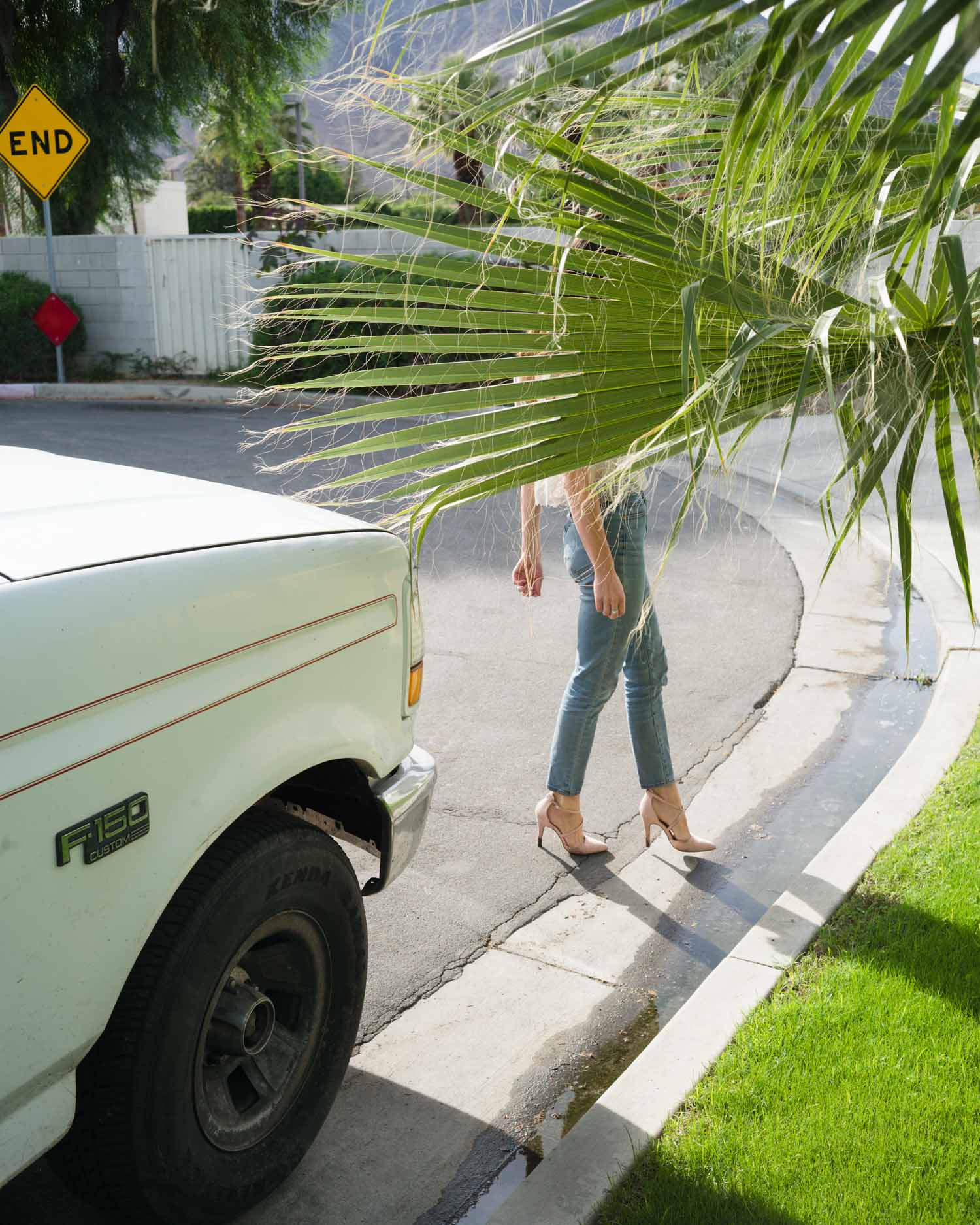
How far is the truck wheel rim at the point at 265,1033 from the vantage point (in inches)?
87.1

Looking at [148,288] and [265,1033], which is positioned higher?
[148,288]

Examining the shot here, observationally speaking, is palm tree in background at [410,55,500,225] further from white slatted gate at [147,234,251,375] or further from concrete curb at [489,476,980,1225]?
white slatted gate at [147,234,251,375]

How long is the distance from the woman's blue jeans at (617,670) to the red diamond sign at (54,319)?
1558 centimetres

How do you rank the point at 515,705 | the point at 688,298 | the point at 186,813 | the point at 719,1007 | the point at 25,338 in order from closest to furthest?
the point at 688,298, the point at 186,813, the point at 719,1007, the point at 515,705, the point at 25,338

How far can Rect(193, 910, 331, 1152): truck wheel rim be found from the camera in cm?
221

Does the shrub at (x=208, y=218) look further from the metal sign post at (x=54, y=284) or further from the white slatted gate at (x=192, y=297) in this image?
the metal sign post at (x=54, y=284)

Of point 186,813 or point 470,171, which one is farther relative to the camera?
point 470,171

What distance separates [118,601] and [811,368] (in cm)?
119

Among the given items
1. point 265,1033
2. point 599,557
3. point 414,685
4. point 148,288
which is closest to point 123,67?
point 148,288

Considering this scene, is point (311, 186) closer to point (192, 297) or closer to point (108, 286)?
Result: point (108, 286)

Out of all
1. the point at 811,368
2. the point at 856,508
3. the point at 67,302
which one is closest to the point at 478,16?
the point at 811,368

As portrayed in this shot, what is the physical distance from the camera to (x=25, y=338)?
58.2ft

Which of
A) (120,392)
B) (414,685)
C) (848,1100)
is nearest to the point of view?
(848,1100)

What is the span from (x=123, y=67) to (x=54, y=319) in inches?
245
